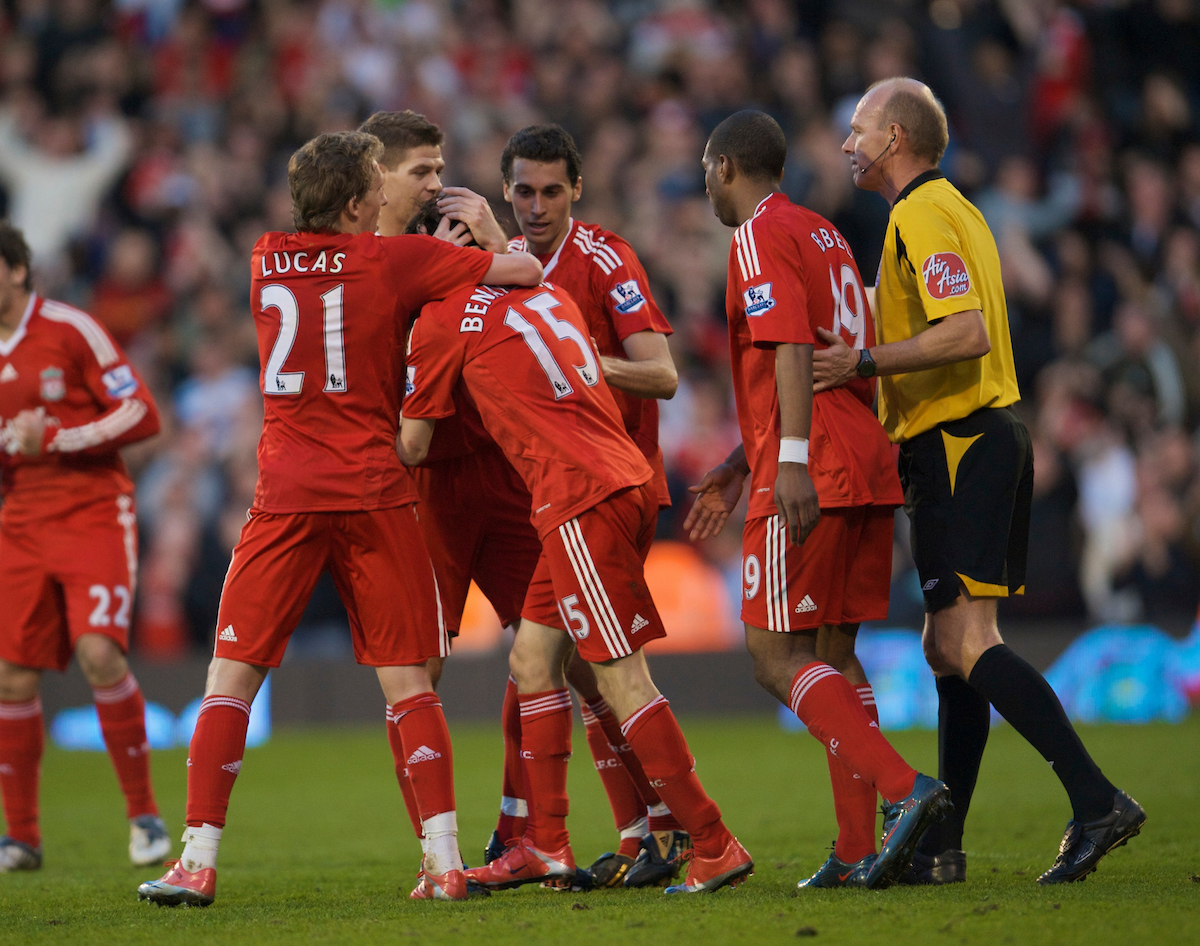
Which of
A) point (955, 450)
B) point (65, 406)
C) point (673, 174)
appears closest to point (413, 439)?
point (955, 450)

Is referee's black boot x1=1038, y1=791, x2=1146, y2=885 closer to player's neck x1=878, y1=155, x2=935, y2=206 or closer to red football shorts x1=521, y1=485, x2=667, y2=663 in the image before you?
red football shorts x1=521, y1=485, x2=667, y2=663

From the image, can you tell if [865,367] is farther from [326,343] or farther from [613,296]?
[326,343]

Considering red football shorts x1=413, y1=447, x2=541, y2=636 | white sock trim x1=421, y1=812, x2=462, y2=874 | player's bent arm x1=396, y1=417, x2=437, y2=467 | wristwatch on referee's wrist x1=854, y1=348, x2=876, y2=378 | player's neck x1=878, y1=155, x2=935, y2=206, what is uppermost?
player's neck x1=878, y1=155, x2=935, y2=206

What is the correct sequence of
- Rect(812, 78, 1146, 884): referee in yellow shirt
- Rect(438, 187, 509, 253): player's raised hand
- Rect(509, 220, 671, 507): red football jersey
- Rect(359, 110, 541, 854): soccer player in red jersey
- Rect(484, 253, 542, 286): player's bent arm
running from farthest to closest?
Rect(509, 220, 671, 507): red football jersey → Rect(359, 110, 541, 854): soccer player in red jersey → Rect(438, 187, 509, 253): player's raised hand → Rect(484, 253, 542, 286): player's bent arm → Rect(812, 78, 1146, 884): referee in yellow shirt

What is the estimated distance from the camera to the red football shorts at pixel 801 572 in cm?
446

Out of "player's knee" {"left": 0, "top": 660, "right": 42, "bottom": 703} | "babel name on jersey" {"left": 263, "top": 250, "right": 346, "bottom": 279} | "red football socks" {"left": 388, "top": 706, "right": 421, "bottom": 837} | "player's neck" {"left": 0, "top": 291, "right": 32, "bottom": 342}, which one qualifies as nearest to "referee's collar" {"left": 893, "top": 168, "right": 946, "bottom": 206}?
"babel name on jersey" {"left": 263, "top": 250, "right": 346, "bottom": 279}

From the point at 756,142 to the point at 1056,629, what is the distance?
7.26 m

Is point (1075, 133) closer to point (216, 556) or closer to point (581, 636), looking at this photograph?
point (216, 556)

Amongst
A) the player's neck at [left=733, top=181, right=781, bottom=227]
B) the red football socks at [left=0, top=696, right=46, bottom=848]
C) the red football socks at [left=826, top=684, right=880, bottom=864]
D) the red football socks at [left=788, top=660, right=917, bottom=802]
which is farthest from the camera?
the red football socks at [left=0, top=696, right=46, bottom=848]

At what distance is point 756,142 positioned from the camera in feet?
15.5

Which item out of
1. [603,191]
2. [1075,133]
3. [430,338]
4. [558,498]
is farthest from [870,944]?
[1075,133]

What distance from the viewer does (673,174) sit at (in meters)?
13.7

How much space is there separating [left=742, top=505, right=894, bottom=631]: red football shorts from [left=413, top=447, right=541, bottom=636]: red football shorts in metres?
1.01

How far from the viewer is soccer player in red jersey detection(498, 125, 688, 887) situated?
5059mm
